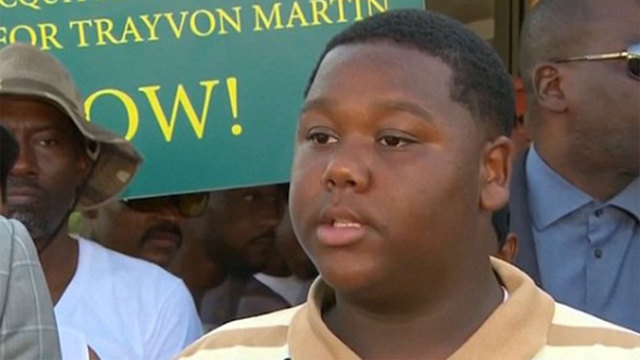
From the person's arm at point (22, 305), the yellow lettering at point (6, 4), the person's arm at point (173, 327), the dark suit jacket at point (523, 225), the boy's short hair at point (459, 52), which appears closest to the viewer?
the boy's short hair at point (459, 52)

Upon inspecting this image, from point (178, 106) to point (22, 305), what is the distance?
4.66 ft

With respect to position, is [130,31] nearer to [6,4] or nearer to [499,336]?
[6,4]

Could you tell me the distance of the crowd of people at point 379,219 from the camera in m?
1.88

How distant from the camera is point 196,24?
355 cm

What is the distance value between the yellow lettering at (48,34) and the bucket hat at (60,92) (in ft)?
0.10

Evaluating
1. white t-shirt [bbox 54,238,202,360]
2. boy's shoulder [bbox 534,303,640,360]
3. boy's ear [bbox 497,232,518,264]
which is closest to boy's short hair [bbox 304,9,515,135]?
boy's shoulder [bbox 534,303,640,360]

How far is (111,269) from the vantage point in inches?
139

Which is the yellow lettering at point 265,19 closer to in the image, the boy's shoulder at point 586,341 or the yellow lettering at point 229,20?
the yellow lettering at point 229,20

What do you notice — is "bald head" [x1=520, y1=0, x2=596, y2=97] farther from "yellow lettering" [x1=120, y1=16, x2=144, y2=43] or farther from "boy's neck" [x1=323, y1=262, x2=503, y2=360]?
"boy's neck" [x1=323, y1=262, x2=503, y2=360]

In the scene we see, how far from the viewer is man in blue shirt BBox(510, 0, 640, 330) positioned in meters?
3.23

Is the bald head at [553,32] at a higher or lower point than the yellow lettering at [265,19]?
lower

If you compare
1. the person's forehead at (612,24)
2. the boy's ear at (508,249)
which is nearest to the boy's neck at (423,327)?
the boy's ear at (508,249)

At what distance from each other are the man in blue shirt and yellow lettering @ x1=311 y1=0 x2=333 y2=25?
525 millimetres

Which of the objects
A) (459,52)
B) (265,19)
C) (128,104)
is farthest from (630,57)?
(459,52)
